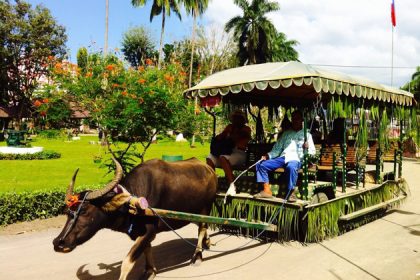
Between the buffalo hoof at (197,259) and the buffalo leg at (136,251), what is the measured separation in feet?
3.63

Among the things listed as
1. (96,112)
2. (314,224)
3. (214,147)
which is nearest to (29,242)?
(96,112)

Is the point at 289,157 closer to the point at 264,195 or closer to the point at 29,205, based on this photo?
the point at 264,195

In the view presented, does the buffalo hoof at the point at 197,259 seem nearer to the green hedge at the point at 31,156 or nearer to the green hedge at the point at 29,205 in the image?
the green hedge at the point at 29,205

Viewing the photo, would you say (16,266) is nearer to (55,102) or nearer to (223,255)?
(223,255)

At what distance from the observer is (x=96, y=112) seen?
939 cm

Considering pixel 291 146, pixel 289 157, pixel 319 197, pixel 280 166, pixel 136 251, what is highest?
pixel 291 146

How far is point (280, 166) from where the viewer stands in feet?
22.5

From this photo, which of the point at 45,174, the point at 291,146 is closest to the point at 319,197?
the point at 291,146

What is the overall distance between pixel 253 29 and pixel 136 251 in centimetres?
3947

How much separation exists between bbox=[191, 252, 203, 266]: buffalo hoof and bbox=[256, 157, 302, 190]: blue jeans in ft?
5.45

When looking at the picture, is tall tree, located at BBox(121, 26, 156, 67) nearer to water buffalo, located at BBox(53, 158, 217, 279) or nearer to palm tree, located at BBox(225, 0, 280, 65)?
palm tree, located at BBox(225, 0, 280, 65)

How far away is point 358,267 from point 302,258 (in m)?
0.84

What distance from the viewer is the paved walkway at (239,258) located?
546 centimetres

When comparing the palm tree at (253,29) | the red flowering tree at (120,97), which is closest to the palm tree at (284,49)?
the palm tree at (253,29)
